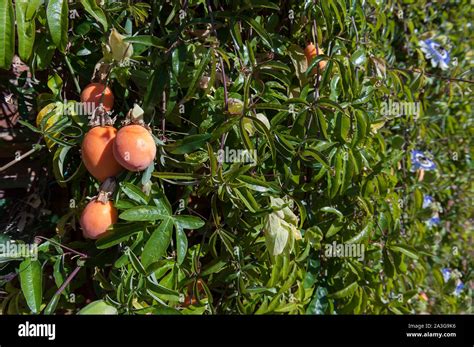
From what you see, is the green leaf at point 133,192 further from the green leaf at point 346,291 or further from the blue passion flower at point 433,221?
the blue passion flower at point 433,221

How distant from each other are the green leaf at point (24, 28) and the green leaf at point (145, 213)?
36 cm

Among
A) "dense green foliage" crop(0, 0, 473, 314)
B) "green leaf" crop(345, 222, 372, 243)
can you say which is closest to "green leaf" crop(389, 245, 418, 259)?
"dense green foliage" crop(0, 0, 473, 314)

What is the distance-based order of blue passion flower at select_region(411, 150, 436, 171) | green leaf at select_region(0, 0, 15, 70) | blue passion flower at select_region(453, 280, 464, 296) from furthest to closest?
blue passion flower at select_region(453, 280, 464, 296), blue passion flower at select_region(411, 150, 436, 171), green leaf at select_region(0, 0, 15, 70)

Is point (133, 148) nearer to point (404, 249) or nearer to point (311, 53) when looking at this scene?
point (311, 53)

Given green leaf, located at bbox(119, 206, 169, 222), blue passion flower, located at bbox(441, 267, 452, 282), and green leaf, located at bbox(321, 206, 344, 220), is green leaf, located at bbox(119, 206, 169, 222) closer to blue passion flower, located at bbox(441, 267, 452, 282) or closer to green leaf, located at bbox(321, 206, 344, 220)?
green leaf, located at bbox(321, 206, 344, 220)

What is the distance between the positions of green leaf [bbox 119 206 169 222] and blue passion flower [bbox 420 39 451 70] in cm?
142

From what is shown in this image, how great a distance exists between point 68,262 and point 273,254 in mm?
528

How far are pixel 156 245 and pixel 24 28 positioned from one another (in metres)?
0.48

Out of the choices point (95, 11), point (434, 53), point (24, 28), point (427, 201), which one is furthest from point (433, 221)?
point (24, 28)

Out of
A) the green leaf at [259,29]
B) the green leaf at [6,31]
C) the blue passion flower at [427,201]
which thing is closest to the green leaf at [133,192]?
the green leaf at [6,31]

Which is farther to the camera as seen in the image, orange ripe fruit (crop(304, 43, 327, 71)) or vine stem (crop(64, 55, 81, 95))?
orange ripe fruit (crop(304, 43, 327, 71))

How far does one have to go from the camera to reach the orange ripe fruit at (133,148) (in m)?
0.90

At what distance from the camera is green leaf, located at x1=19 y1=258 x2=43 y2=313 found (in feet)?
3.03

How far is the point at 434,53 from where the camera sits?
6.16 feet
